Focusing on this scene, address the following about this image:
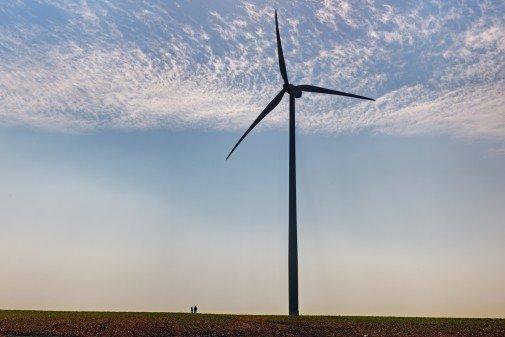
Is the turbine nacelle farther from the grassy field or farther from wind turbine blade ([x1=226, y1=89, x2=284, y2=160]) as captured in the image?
the grassy field

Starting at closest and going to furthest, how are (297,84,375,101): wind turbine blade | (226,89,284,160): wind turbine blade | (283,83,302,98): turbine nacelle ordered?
(226,89,284,160): wind turbine blade, (283,83,302,98): turbine nacelle, (297,84,375,101): wind turbine blade

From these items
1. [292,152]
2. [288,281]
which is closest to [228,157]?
[292,152]

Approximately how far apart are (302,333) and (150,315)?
559 inches

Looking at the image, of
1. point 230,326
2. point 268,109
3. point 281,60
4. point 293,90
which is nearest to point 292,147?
point 268,109

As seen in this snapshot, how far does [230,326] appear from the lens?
139 ft

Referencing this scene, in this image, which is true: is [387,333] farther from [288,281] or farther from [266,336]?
[288,281]

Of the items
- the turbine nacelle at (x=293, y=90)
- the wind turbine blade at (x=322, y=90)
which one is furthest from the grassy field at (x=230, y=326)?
the wind turbine blade at (x=322, y=90)

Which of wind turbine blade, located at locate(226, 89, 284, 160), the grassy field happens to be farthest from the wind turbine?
the grassy field

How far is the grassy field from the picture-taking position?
40656 mm

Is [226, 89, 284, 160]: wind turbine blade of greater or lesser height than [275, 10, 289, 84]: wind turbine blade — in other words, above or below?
below

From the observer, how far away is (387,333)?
134 feet

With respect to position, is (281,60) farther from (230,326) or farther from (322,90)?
(230,326)

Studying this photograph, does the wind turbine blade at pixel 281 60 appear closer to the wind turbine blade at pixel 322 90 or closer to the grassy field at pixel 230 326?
the wind turbine blade at pixel 322 90

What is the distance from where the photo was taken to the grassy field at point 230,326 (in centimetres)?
4066
